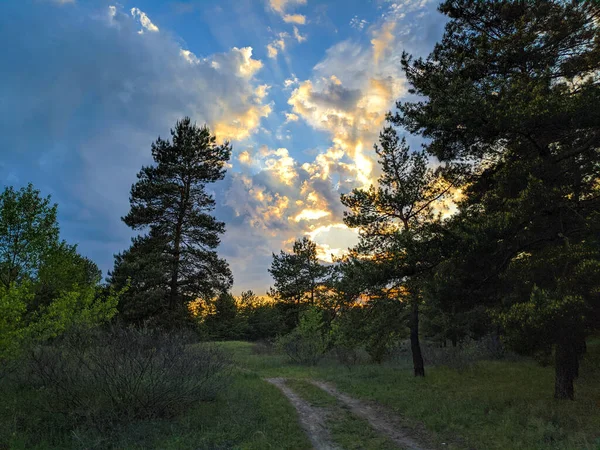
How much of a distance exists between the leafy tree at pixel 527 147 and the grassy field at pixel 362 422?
2.00 metres

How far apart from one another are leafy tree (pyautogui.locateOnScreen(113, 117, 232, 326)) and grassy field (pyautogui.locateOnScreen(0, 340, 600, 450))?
1321 cm

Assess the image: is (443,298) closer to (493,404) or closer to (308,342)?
(493,404)

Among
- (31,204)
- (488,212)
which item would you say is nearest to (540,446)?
(488,212)

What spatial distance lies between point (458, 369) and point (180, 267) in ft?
63.1

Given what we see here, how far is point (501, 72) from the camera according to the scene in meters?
12.1

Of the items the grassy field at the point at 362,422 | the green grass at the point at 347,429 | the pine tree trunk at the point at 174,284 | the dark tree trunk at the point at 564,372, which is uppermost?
the pine tree trunk at the point at 174,284

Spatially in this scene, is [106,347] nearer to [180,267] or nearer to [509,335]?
[509,335]

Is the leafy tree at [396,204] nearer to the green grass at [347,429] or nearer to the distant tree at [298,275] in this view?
the green grass at [347,429]

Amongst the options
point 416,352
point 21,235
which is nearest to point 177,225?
point 21,235

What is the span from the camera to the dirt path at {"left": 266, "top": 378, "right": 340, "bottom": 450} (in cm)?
790

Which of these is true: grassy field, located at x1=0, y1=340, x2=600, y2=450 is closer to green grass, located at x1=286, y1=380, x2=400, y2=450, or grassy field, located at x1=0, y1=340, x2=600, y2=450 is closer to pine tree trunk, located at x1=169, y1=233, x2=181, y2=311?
green grass, located at x1=286, y1=380, x2=400, y2=450

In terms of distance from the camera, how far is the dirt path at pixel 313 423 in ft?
25.9

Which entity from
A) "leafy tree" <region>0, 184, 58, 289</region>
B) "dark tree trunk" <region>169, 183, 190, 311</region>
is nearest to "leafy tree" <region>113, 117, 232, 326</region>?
"dark tree trunk" <region>169, 183, 190, 311</region>

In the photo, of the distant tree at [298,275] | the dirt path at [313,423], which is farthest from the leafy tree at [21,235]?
the distant tree at [298,275]
